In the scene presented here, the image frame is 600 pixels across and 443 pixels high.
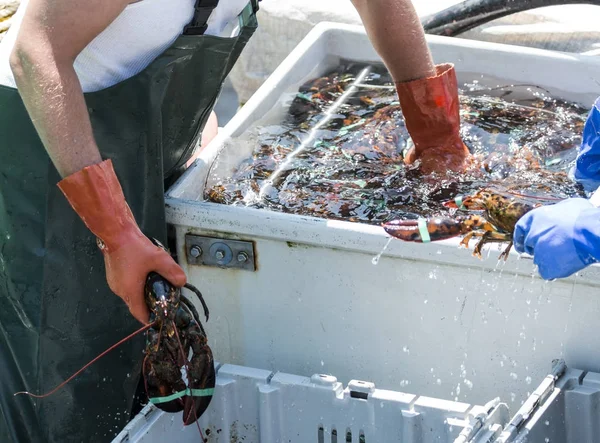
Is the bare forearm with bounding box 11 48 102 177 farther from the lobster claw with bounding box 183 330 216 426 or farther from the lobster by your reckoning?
the lobster claw with bounding box 183 330 216 426

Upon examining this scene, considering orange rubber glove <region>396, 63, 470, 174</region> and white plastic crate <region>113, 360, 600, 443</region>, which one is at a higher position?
orange rubber glove <region>396, 63, 470, 174</region>

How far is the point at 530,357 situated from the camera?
2.84m

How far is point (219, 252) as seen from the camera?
3.04 m

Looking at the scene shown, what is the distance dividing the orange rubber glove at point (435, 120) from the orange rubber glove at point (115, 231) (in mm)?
1171

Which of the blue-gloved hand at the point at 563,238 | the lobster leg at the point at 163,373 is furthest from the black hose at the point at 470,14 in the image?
the lobster leg at the point at 163,373

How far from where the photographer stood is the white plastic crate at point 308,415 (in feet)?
8.88

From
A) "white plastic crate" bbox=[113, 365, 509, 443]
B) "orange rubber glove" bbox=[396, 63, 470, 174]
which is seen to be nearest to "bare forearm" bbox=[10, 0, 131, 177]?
"white plastic crate" bbox=[113, 365, 509, 443]

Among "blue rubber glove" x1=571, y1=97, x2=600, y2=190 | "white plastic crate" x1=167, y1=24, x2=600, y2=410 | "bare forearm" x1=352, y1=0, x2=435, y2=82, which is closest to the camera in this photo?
"white plastic crate" x1=167, y1=24, x2=600, y2=410

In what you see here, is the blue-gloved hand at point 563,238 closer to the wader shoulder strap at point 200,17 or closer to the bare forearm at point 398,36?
the wader shoulder strap at point 200,17

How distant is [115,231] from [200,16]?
2.08ft

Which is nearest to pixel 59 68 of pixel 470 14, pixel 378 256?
pixel 378 256

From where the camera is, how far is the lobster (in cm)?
254

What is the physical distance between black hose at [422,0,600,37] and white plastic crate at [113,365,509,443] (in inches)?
82.0

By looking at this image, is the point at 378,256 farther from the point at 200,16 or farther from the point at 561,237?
the point at 200,16
